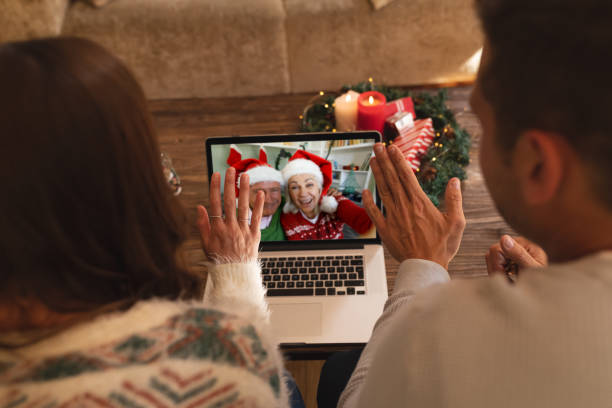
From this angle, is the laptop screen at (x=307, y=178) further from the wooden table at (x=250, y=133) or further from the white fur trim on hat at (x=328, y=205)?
the wooden table at (x=250, y=133)

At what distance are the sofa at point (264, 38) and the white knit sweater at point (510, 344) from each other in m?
1.61

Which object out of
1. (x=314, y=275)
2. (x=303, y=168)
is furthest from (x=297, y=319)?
(x=303, y=168)

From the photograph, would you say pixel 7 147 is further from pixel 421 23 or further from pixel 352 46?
pixel 421 23

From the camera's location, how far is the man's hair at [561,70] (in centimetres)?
33

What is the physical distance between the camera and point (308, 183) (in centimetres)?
100

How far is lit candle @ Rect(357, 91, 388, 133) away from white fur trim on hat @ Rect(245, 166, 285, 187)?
37 centimetres

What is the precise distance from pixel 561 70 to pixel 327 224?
0.72 meters

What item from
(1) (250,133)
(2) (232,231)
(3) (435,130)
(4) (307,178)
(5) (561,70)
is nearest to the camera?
(5) (561,70)

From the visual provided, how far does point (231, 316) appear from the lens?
518mm

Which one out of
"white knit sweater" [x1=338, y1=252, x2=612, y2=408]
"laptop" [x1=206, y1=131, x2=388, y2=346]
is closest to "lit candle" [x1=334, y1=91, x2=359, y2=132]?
"laptop" [x1=206, y1=131, x2=388, y2=346]

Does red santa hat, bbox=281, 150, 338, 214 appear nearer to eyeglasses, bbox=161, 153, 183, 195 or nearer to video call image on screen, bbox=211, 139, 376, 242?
video call image on screen, bbox=211, 139, 376, 242

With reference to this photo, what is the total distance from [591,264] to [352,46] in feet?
5.42

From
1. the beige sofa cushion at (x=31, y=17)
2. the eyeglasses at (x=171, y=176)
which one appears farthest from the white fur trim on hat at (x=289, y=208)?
the beige sofa cushion at (x=31, y=17)

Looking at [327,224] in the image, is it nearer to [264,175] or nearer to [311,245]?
[311,245]
